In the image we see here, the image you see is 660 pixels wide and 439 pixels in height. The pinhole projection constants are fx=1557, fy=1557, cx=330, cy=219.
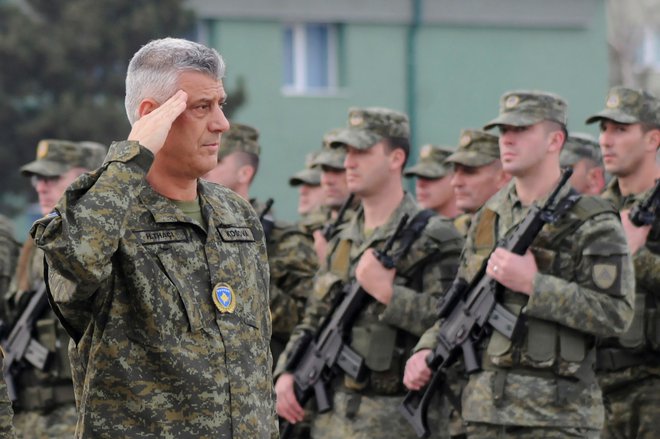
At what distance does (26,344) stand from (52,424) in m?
0.50

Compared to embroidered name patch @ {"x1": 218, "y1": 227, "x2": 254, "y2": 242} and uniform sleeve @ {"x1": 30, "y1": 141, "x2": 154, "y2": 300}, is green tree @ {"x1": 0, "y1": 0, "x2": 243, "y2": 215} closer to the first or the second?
embroidered name patch @ {"x1": 218, "y1": 227, "x2": 254, "y2": 242}

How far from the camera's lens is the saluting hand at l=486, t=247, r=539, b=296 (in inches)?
277

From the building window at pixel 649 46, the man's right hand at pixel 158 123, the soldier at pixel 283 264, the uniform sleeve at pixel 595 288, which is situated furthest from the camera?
the building window at pixel 649 46

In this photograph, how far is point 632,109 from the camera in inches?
337

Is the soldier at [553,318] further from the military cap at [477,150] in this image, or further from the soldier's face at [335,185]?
the soldier's face at [335,185]

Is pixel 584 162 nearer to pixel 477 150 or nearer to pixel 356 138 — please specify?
pixel 477 150

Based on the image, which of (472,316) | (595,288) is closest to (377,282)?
(472,316)

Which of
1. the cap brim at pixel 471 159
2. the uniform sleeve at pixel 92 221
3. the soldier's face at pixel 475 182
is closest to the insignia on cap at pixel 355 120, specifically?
the cap brim at pixel 471 159

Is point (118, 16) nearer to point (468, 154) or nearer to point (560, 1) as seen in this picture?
point (560, 1)

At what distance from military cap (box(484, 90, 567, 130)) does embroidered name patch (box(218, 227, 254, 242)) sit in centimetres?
259

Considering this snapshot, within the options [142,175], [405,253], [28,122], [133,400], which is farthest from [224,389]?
[28,122]

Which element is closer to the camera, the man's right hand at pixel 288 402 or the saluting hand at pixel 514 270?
the saluting hand at pixel 514 270

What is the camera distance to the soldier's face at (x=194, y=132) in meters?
4.93

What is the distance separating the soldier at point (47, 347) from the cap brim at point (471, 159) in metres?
2.26
